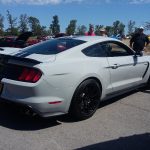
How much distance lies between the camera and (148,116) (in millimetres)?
6035

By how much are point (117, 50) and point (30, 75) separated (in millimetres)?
2372

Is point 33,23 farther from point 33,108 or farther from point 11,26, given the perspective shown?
point 33,108

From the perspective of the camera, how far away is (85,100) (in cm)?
568

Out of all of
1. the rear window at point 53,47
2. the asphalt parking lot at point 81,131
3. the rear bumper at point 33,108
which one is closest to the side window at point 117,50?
the rear window at point 53,47

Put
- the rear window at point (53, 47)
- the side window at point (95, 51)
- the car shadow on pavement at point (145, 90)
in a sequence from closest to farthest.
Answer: the rear window at point (53, 47)
the side window at point (95, 51)
the car shadow on pavement at point (145, 90)

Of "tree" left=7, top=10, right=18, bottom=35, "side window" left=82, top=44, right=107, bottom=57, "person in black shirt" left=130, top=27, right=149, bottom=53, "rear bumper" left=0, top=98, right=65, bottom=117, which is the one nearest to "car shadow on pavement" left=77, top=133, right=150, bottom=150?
"rear bumper" left=0, top=98, right=65, bottom=117

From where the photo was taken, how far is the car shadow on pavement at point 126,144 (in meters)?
4.55

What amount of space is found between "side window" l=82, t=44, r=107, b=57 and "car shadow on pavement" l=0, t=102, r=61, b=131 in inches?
51.4

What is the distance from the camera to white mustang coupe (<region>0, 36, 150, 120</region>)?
5.04m

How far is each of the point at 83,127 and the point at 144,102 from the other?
2157 millimetres

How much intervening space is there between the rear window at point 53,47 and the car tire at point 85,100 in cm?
74

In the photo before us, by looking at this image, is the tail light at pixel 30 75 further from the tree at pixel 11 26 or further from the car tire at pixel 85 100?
the tree at pixel 11 26

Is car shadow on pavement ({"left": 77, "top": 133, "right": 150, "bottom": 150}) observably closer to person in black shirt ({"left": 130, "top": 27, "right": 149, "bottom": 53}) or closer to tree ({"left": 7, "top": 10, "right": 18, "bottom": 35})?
person in black shirt ({"left": 130, "top": 27, "right": 149, "bottom": 53})

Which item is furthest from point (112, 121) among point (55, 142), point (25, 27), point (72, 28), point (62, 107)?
point (72, 28)
